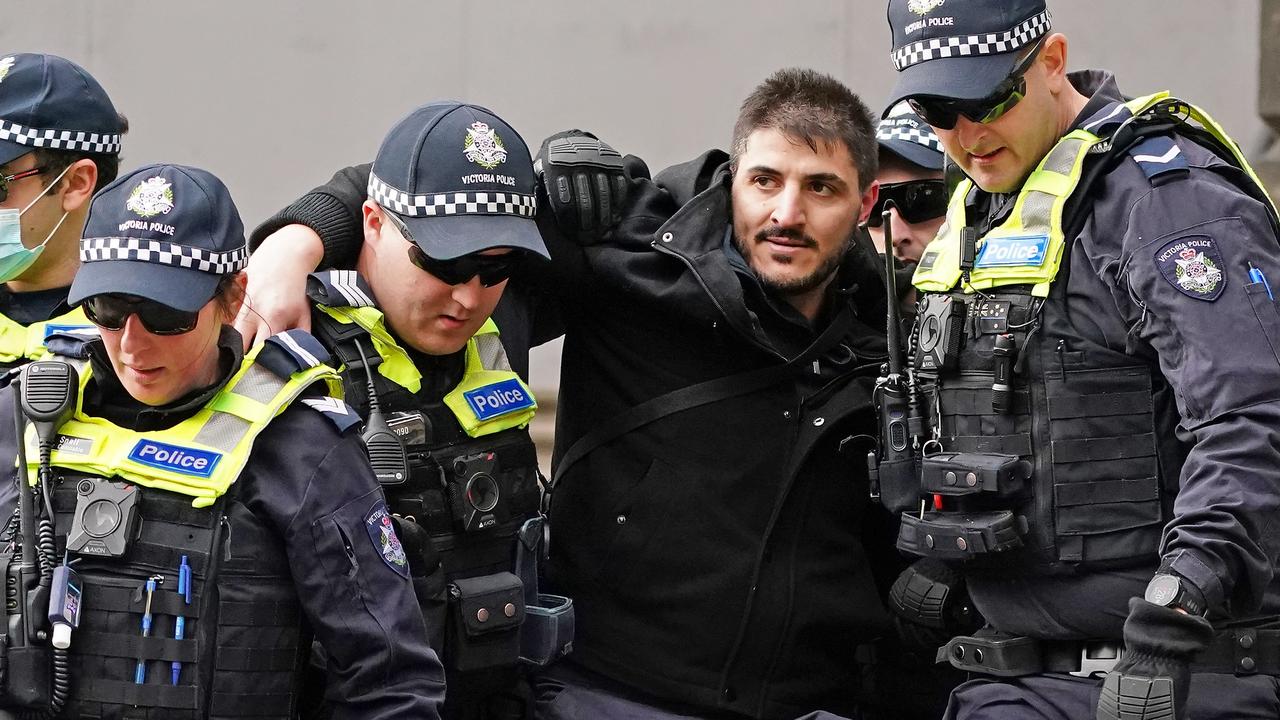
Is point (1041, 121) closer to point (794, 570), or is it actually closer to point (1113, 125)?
point (1113, 125)

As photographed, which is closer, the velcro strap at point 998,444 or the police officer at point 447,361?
the velcro strap at point 998,444

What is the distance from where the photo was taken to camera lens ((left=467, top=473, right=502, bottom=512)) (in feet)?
11.5

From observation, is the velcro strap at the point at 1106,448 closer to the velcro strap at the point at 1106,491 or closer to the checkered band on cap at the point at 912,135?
the velcro strap at the point at 1106,491

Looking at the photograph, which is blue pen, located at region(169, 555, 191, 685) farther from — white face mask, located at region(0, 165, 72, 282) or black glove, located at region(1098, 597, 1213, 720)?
black glove, located at region(1098, 597, 1213, 720)

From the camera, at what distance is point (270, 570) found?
2912 millimetres

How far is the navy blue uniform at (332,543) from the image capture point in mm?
2895

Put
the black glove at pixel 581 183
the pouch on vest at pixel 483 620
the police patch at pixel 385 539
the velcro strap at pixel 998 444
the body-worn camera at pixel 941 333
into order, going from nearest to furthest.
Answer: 1. the police patch at pixel 385 539
2. the velcro strap at pixel 998 444
3. the body-worn camera at pixel 941 333
4. the pouch on vest at pixel 483 620
5. the black glove at pixel 581 183

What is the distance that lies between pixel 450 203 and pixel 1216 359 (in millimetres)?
1515

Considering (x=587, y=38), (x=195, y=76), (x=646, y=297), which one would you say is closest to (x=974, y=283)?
(x=646, y=297)

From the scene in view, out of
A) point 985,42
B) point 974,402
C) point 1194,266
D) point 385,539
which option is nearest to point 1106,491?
point 974,402

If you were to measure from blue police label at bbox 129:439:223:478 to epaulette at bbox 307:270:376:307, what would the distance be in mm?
672

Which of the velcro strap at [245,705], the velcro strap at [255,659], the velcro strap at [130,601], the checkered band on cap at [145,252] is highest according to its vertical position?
the checkered band on cap at [145,252]

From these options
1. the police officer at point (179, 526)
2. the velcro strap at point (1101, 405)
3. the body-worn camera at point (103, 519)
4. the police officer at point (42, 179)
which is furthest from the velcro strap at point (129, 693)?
the velcro strap at point (1101, 405)

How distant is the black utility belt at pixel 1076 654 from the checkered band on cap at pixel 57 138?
2.20 m
